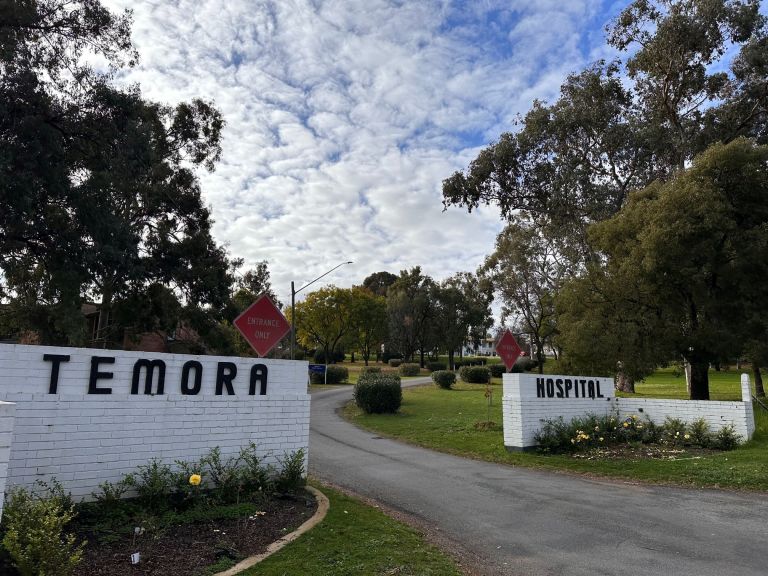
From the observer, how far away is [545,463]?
11.1 metres

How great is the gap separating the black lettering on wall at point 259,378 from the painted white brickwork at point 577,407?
252 inches

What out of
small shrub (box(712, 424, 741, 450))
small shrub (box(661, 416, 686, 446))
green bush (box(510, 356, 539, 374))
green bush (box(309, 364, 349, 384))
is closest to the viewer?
small shrub (box(712, 424, 741, 450))

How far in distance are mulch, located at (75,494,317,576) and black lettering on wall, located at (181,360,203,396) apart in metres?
1.79

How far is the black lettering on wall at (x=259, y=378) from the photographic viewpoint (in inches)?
303

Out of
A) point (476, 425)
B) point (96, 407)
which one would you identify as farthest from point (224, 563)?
point (476, 425)

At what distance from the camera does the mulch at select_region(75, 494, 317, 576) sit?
4.54 metres

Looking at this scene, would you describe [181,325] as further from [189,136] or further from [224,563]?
[224,563]

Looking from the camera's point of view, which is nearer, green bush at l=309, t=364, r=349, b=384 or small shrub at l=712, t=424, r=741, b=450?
small shrub at l=712, t=424, r=741, b=450

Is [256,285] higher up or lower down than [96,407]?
higher up

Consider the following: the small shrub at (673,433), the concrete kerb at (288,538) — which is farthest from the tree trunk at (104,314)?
the small shrub at (673,433)

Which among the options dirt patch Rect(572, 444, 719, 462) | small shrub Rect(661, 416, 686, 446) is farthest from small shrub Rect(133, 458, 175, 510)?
small shrub Rect(661, 416, 686, 446)

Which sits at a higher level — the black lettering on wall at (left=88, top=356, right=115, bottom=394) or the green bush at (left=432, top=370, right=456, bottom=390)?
the black lettering on wall at (left=88, top=356, right=115, bottom=394)

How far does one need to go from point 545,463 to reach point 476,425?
18.3 ft

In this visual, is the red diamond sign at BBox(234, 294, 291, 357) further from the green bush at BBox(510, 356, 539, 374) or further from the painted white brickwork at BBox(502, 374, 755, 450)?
the green bush at BBox(510, 356, 539, 374)
